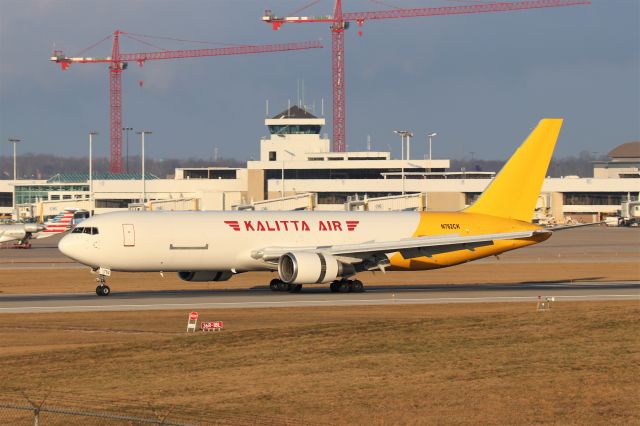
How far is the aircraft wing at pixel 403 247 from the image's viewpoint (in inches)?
2180

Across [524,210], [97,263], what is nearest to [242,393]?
[97,263]

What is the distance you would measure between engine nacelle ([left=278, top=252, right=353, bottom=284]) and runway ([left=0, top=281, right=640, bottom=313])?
92 cm

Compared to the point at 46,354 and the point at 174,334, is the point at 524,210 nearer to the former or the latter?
the point at 174,334

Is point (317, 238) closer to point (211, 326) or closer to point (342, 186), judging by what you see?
point (211, 326)

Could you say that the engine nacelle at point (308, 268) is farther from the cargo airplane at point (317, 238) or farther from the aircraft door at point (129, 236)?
the aircraft door at point (129, 236)

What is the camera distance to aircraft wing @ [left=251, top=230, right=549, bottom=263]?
55375 mm

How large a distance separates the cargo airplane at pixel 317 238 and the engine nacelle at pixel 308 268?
6cm

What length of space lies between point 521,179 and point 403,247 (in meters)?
10.5

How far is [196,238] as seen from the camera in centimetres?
5438

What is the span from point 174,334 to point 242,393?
11603mm

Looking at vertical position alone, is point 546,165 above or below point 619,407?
above

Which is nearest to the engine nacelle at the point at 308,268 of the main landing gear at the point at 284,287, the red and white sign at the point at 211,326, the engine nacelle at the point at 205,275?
the main landing gear at the point at 284,287

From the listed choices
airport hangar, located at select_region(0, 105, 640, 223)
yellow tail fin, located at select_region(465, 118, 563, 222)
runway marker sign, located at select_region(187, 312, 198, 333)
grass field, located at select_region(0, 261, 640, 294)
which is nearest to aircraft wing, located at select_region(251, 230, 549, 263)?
yellow tail fin, located at select_region(465, 118, 563, 222)

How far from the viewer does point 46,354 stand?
111 feet
